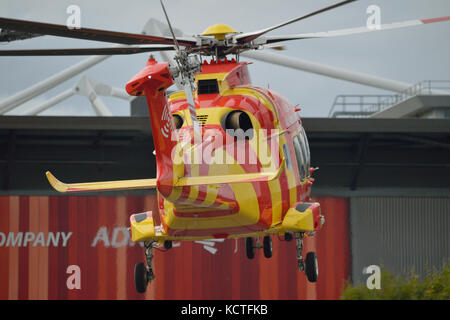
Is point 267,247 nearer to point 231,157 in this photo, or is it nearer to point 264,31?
point 231,157

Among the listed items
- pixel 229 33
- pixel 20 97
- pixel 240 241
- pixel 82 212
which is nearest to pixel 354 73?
pixel 20 97

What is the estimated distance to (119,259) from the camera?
35719 millimetres

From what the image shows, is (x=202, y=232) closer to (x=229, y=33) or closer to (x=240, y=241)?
(x=229, y=33)

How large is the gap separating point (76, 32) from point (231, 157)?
4453mm

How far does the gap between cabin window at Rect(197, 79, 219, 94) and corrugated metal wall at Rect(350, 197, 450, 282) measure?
703 inches

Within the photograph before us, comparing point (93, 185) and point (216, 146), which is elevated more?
point (216, 146)

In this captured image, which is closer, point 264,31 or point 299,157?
point 264,31

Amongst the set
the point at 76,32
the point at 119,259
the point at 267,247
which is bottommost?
the point at 267,247

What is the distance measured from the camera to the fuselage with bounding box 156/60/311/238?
59.8ft

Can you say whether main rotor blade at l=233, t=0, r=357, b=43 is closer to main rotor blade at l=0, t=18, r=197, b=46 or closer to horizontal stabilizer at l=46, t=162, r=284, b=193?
main rotor blade at l=0, t=18, r=197, b=46

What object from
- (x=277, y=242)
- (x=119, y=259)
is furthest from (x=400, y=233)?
(x=119, y=259)

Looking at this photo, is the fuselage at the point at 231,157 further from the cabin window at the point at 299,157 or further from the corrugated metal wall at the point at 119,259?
the corrugated metal wall at the point at 119,259

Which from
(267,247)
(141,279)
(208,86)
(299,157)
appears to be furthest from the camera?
(267,247)

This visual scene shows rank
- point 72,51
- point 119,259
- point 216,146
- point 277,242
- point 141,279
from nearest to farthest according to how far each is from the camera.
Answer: point 216,146 < point 72,51 < point 141,279 < point 119,259 < point 277,242
